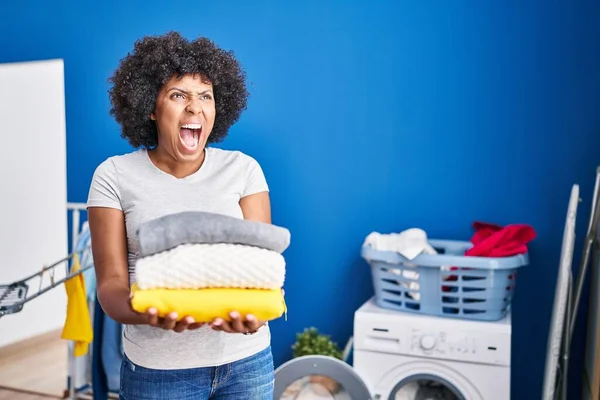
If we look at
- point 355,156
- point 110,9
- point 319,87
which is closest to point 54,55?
point 110,9

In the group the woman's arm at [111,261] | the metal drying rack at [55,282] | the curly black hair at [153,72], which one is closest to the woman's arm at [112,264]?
the woman's arm at [111,261]

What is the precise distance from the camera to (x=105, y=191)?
1.29 m

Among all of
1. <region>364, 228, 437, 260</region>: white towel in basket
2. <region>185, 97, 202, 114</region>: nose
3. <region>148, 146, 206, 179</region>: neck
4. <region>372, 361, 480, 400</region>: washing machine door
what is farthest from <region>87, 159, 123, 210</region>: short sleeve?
<region>372, 361, 480, 400</region>: washing machine door

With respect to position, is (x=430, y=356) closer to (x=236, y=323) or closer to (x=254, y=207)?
(x=254, y=207)

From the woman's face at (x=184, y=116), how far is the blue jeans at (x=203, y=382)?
43cm

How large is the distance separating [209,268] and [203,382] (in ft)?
0.91

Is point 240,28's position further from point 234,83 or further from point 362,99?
point 234,83

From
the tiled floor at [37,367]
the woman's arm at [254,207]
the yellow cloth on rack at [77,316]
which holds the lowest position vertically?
the tiled floor at [37,367]

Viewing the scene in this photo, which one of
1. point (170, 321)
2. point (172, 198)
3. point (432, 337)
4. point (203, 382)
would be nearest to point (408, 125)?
point (432, 337)

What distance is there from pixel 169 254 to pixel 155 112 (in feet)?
1.41

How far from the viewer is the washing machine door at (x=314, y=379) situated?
230 centimetres

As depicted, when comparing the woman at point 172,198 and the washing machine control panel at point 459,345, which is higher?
the woman at point 172,198

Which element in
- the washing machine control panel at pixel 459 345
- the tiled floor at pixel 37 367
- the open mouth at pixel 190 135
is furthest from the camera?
the tiled floor at pixel 37 367

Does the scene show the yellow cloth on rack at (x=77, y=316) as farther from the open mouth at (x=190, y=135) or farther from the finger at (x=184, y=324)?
the finger at (x=184, y=324)
